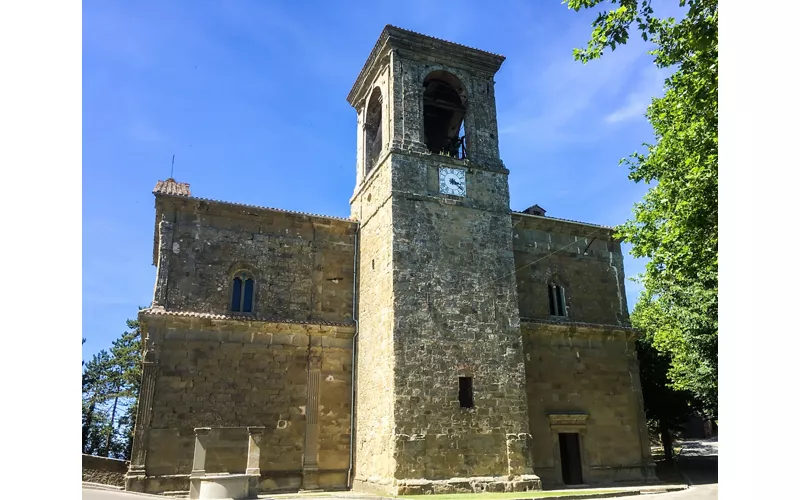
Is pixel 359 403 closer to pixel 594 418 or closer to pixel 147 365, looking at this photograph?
pixel 147 365

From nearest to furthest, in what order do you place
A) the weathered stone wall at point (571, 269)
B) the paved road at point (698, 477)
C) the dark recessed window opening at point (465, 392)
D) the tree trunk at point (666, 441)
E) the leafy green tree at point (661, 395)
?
1. the paved road at point (698, 477)
2. the dark recessed window opening at point (465, 392)
3. the weathered stone wall at point (571, 269)
4. the leafy green tree at point (661, 395)
5. the tree trunk at point (666, 441)

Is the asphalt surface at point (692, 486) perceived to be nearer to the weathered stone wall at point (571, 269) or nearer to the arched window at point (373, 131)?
the weathered stone wall at point (571, 269)

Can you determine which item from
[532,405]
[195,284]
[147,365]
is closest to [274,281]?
[195,284]

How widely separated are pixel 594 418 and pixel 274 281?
450 inches

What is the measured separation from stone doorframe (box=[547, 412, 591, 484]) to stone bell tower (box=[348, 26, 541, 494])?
247 centimetres

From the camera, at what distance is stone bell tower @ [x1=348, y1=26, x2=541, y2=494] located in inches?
580

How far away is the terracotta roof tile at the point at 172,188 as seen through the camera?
17000 mm

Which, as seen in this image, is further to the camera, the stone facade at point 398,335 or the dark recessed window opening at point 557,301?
the dark recessed window opening at point 557,301

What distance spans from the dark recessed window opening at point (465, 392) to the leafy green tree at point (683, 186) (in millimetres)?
5518

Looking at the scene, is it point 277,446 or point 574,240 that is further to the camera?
point 574,240

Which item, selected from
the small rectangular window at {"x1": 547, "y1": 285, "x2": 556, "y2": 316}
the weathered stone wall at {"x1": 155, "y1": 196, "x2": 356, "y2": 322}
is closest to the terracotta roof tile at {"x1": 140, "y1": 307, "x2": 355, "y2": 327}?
the weathered stone wall at {"x1": 155, "y1": 196, "x2": 356, "y2": 322}

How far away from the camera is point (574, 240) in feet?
69.2

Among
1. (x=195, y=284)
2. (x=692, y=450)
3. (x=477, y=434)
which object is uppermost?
(x=195, y=284)

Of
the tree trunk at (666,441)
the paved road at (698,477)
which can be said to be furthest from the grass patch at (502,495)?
the tree trunk at (666,441)
